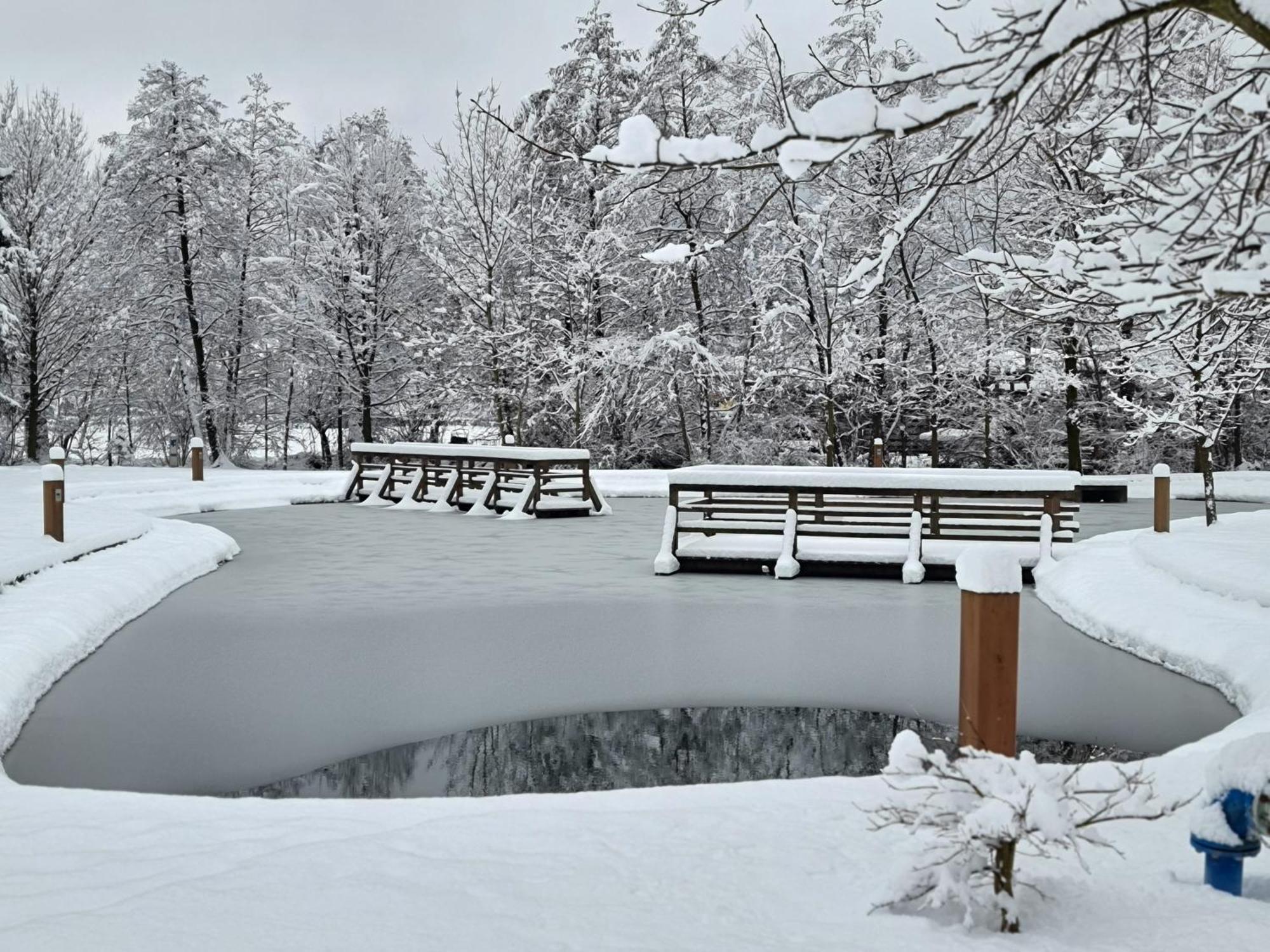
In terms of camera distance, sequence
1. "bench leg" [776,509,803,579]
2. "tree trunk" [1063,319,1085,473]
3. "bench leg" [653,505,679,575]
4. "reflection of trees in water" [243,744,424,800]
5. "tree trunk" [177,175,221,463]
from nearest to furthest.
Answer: "reflection of trees in water" [243,744,424,800] → "bench leg" [776,509,803,579] → "bench leg" [653,505,679,575] → "tree trunk" [1063,319,1085,473] → "tree trunk" [177,175,221,463]

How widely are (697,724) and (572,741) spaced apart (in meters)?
0.76

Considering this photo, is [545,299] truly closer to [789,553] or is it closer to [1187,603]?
[789,553]

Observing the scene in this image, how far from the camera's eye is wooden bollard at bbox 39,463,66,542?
11.0 meters

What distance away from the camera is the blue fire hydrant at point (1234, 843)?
Result: 293cm

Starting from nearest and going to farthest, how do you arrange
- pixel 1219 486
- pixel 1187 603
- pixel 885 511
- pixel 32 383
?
1. pixel 1187 603
2. pixel 885 511
3. pixel 1219 486
4. pixel 32 383

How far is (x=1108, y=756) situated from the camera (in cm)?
562

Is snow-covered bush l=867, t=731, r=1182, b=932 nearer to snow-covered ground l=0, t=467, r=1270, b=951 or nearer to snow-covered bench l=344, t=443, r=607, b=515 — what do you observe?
snow-covered ground l=0, t=467, r=1270, b=951

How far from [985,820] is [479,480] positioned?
18.8 m

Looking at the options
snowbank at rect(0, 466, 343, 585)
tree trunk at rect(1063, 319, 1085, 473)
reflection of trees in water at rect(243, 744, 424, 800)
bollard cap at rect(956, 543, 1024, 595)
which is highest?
tree trunk at rect(1063, 319, 1085, 473)

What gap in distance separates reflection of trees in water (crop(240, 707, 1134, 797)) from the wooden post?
26.0ft

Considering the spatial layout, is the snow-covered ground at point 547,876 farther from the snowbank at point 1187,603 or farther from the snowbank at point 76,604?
the snowbank at point 76,604

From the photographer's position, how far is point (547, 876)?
11.2ft

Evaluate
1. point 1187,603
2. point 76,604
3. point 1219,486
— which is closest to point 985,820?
point 1187,603

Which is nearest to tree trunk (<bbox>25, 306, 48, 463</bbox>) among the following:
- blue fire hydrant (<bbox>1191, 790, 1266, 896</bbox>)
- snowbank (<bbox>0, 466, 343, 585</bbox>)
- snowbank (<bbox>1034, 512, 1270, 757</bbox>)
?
snowbank (<bbox>0, 466, 343, 585</bbox>)
